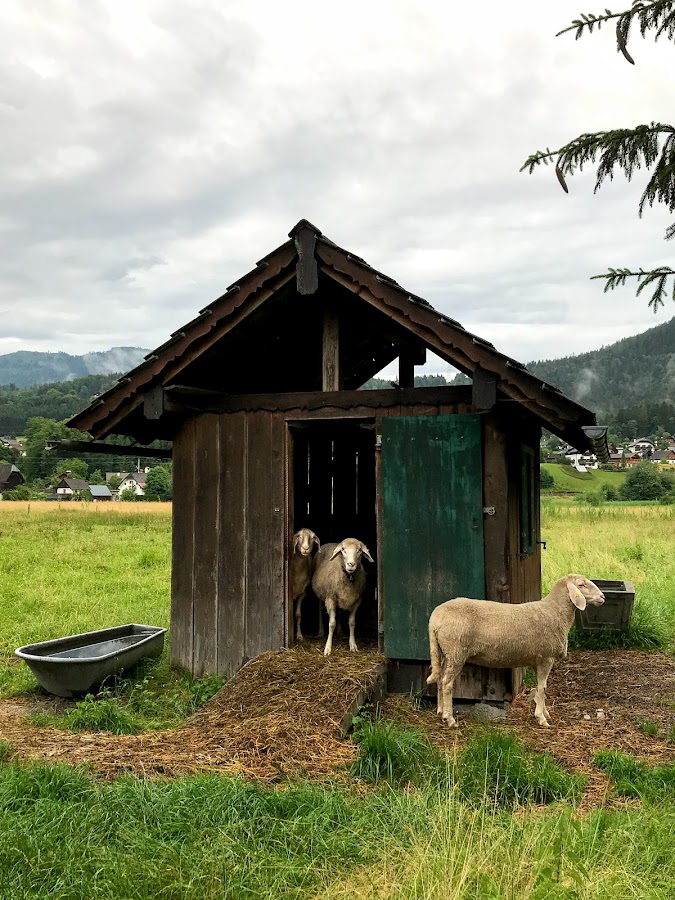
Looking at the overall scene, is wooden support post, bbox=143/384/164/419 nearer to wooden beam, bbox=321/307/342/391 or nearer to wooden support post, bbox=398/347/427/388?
wooden beam, bbox=321/307/342/391

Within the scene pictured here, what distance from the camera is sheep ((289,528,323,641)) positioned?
8.59 metres

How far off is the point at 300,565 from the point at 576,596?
3.36m

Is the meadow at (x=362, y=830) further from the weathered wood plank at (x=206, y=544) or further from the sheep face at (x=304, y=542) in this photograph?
the sheep face at (x=304, y=542)

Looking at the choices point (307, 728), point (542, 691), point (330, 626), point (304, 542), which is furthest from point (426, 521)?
point (307, 728)

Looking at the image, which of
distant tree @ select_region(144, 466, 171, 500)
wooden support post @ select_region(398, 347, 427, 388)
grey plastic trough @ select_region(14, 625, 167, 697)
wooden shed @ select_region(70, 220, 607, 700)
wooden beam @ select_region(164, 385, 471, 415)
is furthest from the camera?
distant tree @ select_region(144, 466, 171, 500)

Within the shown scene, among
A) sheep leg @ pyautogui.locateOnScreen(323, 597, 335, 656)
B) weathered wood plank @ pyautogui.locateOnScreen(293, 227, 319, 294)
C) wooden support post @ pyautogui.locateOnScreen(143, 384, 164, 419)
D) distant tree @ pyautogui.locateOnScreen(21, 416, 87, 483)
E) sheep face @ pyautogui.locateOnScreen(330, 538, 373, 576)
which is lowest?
sheep leg @ pyautogui.locateOnScreen(323, 597, 335, 656)

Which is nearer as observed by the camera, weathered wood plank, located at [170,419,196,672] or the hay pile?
the hay pile

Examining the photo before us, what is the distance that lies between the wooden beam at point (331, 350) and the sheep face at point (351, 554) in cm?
179

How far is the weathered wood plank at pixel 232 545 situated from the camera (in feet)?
28.3

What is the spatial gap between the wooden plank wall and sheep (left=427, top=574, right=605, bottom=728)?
6.92 ft

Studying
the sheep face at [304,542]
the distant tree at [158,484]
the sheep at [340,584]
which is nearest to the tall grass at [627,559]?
the sheep at [340,584]

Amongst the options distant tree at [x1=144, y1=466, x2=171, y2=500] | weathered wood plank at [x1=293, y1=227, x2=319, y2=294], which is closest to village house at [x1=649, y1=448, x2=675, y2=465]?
distant tree at [x1=144, y1=466, x2=171, y2=500]

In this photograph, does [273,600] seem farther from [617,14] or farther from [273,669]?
[617,14]

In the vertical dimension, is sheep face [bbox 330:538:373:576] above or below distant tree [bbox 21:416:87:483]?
below
